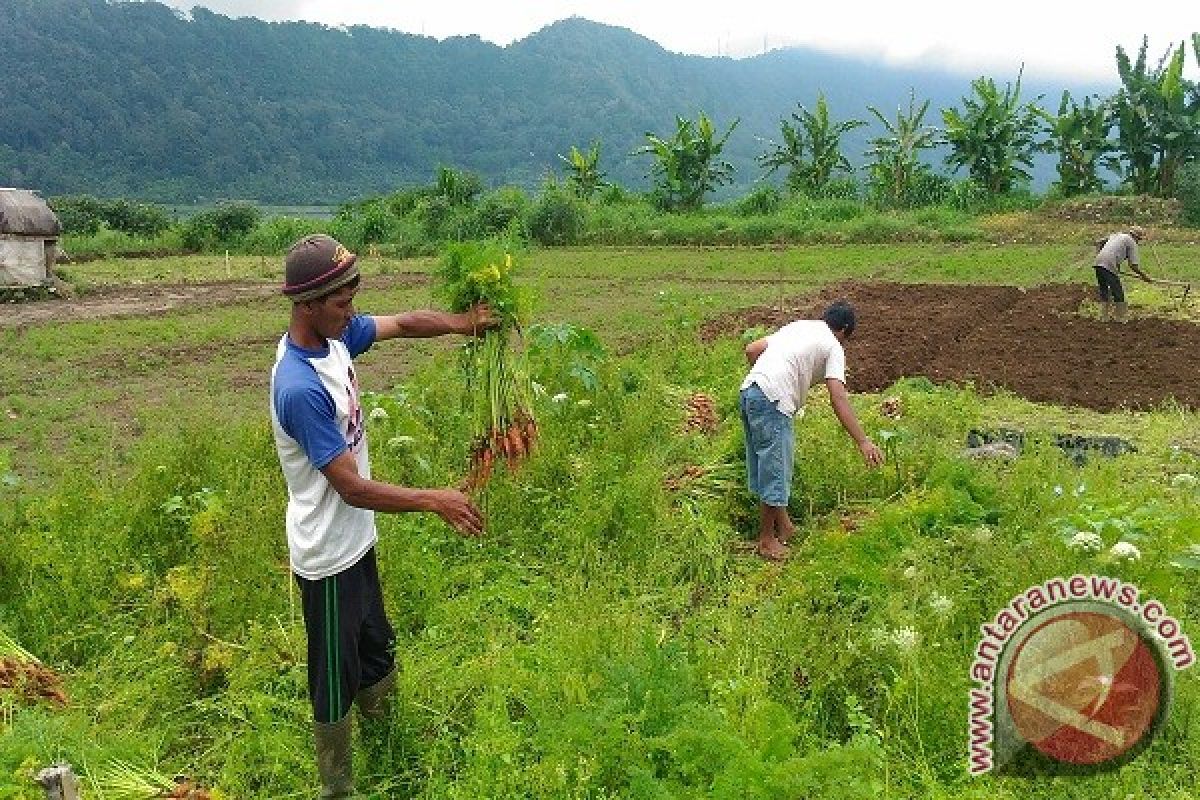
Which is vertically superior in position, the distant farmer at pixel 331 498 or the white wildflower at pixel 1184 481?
the distant farmer at pixel 331 498

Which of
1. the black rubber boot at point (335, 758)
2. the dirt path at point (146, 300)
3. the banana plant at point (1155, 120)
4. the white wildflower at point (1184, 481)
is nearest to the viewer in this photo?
the black rubber boot at point (335, 758)

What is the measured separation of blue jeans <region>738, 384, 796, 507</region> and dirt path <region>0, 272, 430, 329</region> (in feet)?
46.1

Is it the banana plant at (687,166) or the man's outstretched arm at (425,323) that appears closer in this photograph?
the man's outstretched arm at (425,323)

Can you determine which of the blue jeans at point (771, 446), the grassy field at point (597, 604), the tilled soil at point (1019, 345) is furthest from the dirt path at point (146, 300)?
the blue jeans at point (771, 446)

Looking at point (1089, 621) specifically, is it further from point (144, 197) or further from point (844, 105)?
point (844, 105)

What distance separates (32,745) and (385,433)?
2.98m

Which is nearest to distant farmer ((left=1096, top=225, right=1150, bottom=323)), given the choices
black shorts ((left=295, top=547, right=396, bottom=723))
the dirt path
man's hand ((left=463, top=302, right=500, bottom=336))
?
man's hand ((left=463, top=302, right=500, bottom=336))

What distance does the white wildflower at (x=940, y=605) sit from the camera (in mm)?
3484

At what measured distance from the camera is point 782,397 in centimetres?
475

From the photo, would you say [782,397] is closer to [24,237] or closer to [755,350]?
[755,350]

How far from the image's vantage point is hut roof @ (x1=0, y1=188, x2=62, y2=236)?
1667 cm

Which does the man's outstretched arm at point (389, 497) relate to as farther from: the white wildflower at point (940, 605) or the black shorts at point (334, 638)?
the white wildflower at point (940, 605)

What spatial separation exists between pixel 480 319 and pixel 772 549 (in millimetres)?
2153

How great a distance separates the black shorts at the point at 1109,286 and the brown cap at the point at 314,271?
12.4 meters
